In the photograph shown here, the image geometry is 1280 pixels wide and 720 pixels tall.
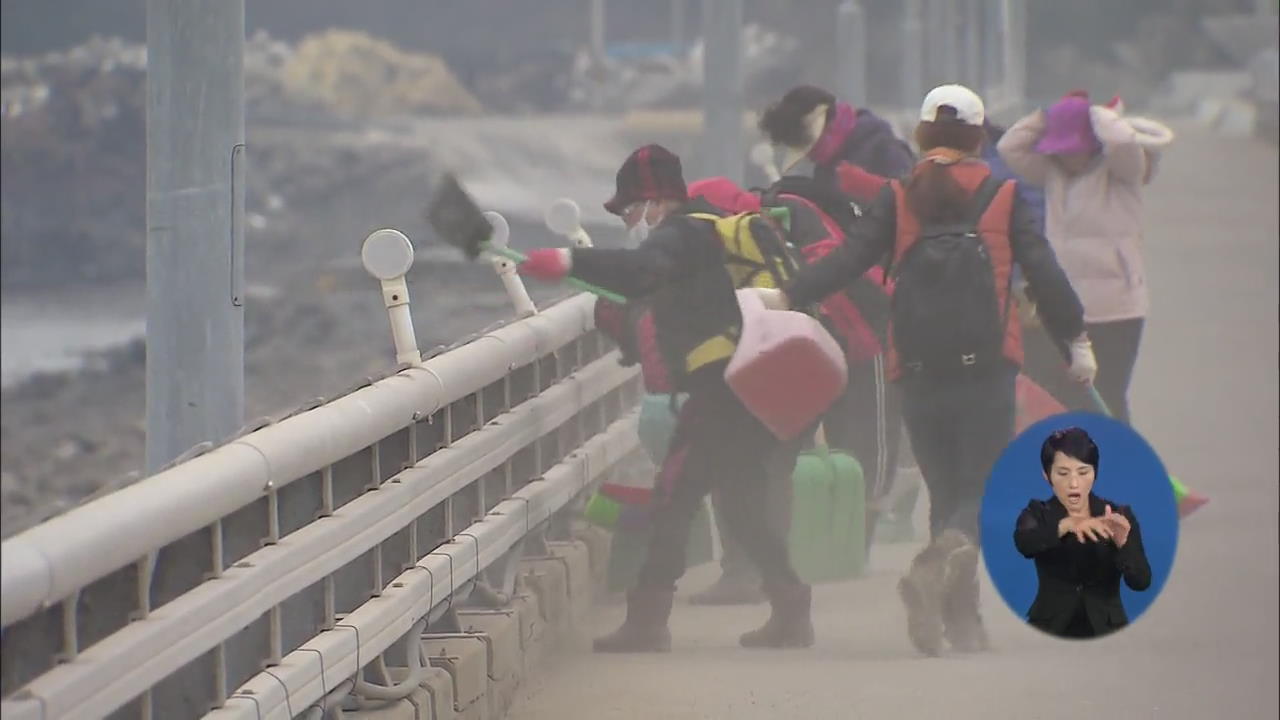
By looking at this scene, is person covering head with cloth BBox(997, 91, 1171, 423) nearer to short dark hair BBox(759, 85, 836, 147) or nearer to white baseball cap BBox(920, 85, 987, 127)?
short dark hair BBox(759, 85, 836, 147)

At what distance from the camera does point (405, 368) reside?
6.11 metres

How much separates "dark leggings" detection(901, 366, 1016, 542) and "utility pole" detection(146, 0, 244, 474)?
2251 millimetres

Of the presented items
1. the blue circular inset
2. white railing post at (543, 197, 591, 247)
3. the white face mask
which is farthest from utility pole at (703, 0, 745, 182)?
the blue circular inset

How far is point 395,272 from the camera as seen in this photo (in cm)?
593

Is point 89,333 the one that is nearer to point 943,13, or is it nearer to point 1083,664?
point 943,13

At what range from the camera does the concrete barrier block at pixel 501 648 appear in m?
6.41

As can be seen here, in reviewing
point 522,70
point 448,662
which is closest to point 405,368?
point 448,662

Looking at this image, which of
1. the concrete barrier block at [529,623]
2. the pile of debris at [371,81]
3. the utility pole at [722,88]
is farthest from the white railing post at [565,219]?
the pile of debris at [371,81]

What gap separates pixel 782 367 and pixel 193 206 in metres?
2.28

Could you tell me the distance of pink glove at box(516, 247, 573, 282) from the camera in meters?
6.86

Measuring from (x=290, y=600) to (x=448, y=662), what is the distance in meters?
0.90

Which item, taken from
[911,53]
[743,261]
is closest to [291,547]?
[743,261]

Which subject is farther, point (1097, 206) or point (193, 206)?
point (1097, 206)

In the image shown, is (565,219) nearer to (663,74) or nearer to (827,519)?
(827,519)
